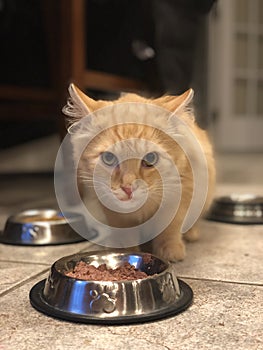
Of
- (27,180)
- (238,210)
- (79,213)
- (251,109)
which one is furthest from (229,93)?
(79,213)

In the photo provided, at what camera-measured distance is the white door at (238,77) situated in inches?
220

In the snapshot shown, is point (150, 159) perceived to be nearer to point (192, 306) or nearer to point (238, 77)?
point (192, 306)

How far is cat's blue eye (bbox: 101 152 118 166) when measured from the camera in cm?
108

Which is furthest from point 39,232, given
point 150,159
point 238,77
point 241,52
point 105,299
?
point 241,52

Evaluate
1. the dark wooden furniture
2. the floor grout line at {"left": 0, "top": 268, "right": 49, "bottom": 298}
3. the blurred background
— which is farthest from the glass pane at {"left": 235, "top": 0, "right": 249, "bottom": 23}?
the floor grout line at {"left": 0, "top": 268, "right": 49, "bottom": 298}

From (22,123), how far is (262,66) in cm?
385

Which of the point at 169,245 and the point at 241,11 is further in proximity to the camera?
the point at 241,11

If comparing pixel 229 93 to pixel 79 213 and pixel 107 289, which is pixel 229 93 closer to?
pixel 79 213

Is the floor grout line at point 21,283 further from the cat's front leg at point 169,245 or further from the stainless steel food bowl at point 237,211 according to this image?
the stainless steel food bowl at point 237,211

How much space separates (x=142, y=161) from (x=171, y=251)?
0.26 m

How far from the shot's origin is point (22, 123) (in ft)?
9.70

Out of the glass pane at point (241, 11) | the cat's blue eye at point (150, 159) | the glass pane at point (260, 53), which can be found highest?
the glass pane at point (241, 11)

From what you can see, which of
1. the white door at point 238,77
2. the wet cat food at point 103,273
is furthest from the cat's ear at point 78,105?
the white door at point 238,77

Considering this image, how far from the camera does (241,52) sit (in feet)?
19.4
